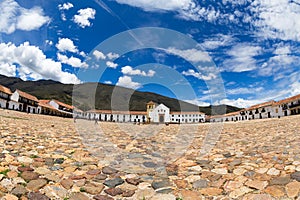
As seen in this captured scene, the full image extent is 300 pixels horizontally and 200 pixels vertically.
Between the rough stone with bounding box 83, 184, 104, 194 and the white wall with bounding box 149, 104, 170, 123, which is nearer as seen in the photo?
the rough stone with bounding box 83, 184, 104, 194

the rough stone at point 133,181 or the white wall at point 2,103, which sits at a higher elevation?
the white wall at point 2,103

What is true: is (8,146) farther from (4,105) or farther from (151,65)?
(4,105)

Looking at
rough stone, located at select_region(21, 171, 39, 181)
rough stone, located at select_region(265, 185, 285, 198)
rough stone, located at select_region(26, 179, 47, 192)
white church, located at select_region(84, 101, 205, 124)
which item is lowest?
rough stone, located at select_region(26, 179, 47, 192)

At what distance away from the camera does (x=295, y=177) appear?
3.48 meters

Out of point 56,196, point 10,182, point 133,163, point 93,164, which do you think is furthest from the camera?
→ point 133,163

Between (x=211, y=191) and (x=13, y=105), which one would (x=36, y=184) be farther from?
(x=13, y=105)

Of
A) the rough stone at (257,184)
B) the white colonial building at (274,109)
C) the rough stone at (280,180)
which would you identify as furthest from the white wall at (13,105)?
the rough stone at (280,180)

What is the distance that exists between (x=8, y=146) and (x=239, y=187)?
15.6 feet

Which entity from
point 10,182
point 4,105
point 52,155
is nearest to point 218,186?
point 10,182

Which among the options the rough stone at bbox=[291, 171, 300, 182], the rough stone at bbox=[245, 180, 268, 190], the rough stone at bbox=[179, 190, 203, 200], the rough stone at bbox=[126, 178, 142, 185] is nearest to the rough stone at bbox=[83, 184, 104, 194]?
the rough stone at bbox=[126, 178, 142, 185]

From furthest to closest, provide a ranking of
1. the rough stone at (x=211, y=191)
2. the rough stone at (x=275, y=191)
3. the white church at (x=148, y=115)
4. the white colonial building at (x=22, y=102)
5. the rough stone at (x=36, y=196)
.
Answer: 1. the white church at (x=148, y=115)
2. the white colonial building at (x=22, y=102)
3. the rough stone at (x=211, y=191)
4. the rough stone at (x=275, y=191)
5. the rough stone at (x=36, y=196)

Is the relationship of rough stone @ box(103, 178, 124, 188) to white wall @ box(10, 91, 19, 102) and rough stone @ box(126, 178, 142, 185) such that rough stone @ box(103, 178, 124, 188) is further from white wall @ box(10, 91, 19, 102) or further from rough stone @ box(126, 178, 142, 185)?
white wall @ box(10, 91, 19, 102)

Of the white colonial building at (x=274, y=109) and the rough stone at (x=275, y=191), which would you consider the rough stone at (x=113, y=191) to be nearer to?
the rough stone at (x=275, y=191)

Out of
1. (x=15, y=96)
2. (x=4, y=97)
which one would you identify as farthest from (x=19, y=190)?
(x=15, y=96)
